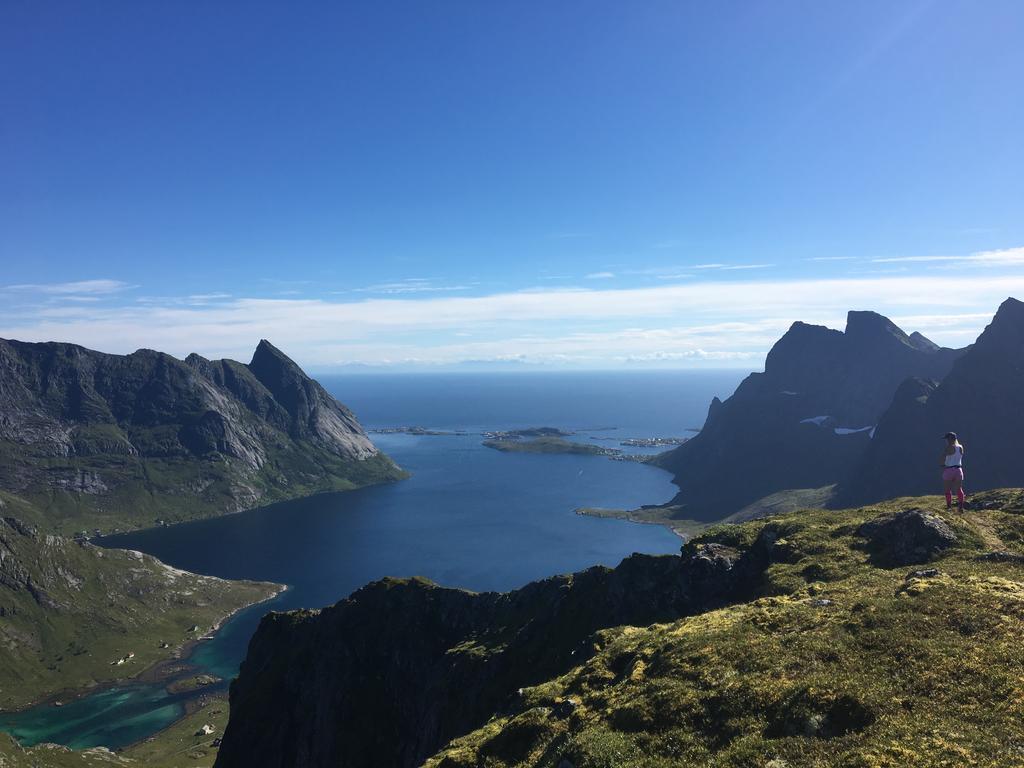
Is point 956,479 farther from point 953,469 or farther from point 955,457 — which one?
point 955,457

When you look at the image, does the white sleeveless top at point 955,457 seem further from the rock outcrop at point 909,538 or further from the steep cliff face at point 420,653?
the steep cliff face at point 420,653

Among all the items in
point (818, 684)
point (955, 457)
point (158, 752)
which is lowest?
point (158, 752)

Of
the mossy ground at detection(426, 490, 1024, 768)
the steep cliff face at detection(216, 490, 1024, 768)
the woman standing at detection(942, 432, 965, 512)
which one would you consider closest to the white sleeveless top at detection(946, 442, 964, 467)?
the woman standing at detection(942, 432, 965, 512)

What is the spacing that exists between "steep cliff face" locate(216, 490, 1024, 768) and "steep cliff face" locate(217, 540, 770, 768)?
33 centimetres

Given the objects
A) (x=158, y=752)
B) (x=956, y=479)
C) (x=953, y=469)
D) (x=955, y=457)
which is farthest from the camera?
(x=158, y=752)

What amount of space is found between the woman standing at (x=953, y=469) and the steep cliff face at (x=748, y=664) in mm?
2293

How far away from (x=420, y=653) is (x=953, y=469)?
238ft

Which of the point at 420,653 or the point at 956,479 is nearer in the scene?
the point at 956,479

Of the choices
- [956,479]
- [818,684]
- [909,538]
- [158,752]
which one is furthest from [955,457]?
[158,752]

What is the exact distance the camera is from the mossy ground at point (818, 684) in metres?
22.9

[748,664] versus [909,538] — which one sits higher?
[909,538]

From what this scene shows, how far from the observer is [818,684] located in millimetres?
26719

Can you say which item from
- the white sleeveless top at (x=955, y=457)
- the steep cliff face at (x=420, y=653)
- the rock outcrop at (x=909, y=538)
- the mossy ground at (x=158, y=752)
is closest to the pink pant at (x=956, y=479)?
the white sleeveless top at (x=955, y=457)

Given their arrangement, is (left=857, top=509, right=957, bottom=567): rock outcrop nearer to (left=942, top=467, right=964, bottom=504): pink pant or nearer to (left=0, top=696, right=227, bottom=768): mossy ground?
(left=942, top=467, right=964, bottom=504): pink pant
